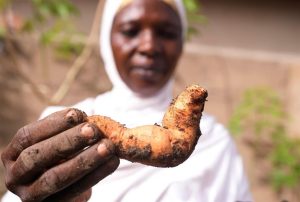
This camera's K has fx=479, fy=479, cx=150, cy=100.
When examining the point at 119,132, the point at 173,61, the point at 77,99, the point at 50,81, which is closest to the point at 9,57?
the point at 50,81

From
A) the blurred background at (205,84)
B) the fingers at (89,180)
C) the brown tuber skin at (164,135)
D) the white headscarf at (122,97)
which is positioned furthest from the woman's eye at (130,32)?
the blurred background at (205,84)

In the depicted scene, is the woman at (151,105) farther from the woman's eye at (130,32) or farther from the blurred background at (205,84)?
the blurred background at (205,84)

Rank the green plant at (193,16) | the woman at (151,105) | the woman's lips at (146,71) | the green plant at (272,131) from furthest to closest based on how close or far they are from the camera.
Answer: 1. the green plant at (272,131)
2. the green plant at (193,16)
3. the woman's lips at (146,71)
4. the woman at (151,105)

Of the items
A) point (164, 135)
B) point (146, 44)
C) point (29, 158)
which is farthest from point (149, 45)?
point (29, 158)

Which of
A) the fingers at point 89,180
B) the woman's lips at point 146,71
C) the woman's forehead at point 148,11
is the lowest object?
the fingers at point 89,180

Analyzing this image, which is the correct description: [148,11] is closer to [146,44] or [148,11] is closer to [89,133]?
[146,44]

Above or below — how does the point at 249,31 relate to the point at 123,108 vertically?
above

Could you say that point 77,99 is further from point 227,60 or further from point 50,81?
point 227,60
